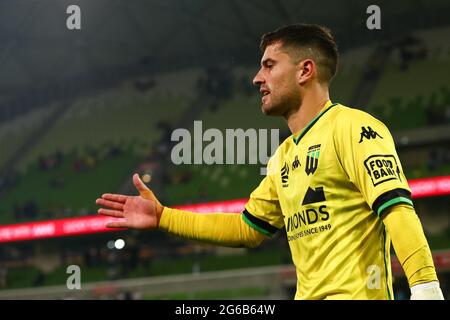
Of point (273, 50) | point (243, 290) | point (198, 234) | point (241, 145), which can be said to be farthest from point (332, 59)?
point (241, 145)

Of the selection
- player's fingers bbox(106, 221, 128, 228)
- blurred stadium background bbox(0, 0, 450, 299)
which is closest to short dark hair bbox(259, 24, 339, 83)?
player's fingers bbox(106, 221, 128, 228)

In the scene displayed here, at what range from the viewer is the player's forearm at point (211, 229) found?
11.1ft

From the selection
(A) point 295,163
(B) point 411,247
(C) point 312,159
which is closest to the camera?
(B) point 411,247

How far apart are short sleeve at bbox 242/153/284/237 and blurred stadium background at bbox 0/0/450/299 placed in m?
11.8

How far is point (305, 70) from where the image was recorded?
3.15 m

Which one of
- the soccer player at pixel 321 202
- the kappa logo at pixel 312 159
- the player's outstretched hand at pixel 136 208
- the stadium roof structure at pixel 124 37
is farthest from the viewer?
the stadium roof structure at pixel 124 37

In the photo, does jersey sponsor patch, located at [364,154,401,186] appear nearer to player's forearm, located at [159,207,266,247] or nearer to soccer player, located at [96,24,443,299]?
soccer player, located at [96,24,443,299]

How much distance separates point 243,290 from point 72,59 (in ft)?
34.7

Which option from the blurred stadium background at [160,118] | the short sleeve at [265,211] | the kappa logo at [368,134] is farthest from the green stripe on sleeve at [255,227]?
the blurred stadium background at [160,118]

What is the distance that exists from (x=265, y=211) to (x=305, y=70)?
67 cm

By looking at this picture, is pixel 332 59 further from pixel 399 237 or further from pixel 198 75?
pixel 198 75

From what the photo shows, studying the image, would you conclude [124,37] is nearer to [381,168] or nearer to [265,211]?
[265,211]

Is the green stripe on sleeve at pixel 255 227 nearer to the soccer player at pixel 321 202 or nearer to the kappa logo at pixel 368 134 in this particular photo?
the soccer player at pixel 321 202

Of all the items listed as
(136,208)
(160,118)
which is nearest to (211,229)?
(136,208)
